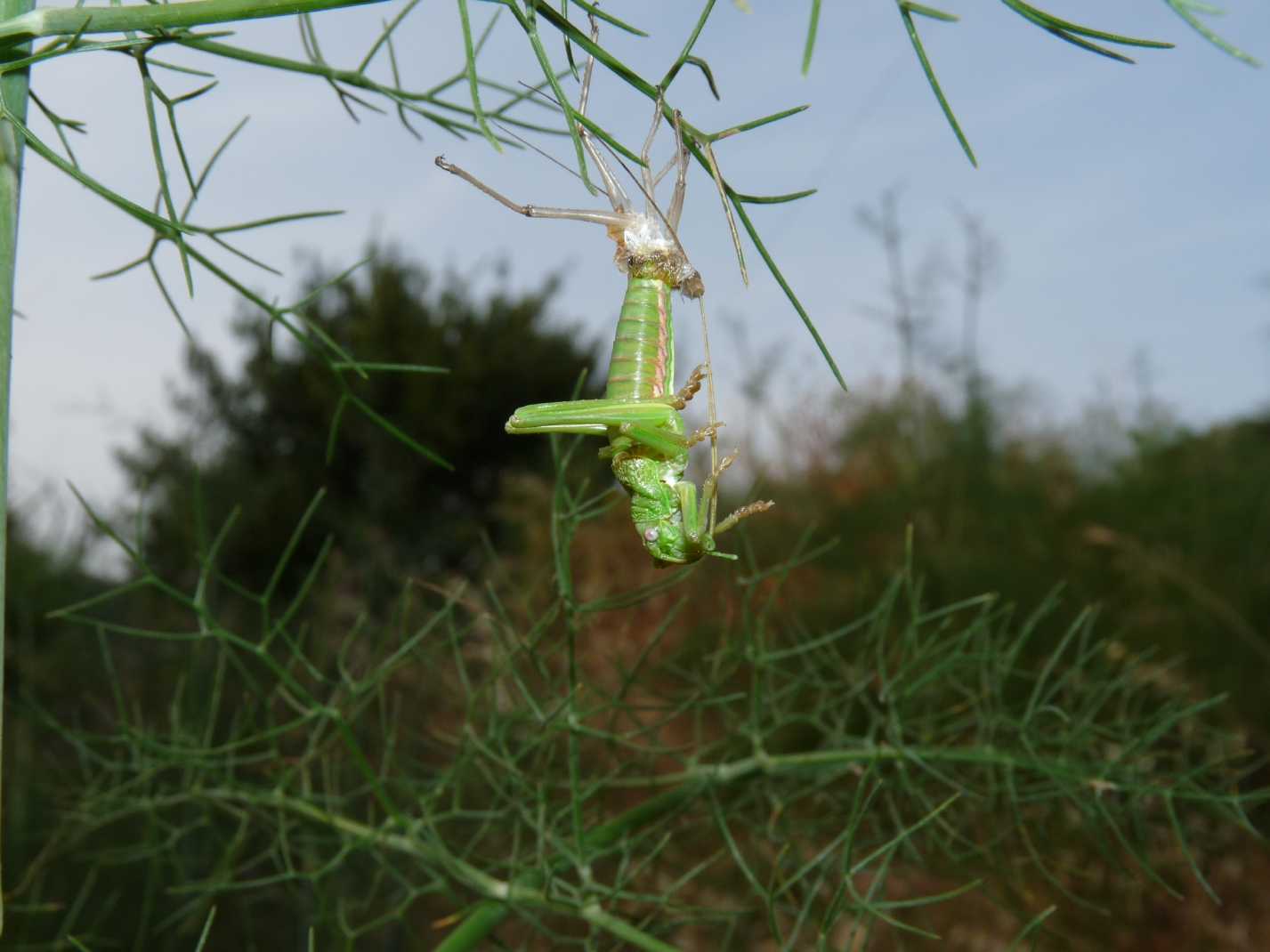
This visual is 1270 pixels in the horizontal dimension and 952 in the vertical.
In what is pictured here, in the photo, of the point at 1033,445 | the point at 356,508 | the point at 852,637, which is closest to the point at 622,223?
the point at 852,637

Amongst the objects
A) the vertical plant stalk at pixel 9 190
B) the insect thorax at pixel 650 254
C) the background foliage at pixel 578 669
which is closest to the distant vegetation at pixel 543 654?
the background foliage at pixel 578 669

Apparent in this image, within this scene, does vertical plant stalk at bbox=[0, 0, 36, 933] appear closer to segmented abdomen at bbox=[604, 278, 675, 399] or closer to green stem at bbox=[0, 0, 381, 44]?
green stem at bbox=[0, 0, 381, 44]

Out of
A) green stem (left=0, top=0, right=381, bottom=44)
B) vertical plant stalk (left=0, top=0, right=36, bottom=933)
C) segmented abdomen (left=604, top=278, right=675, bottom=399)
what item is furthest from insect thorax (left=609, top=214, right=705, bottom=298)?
vertical plant stalk (left=0, top=0, right=36, bottom=933)

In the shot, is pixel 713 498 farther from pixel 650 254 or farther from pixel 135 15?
pixel 135 15

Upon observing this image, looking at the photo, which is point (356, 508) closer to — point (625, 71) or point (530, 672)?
point (530, 672)

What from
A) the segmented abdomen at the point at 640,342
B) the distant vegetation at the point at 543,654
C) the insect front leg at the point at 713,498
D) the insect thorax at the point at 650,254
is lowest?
the distant vegetation at the point at 543,654

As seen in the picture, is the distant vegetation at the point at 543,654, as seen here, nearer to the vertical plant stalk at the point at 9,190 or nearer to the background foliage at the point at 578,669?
the background foliage at the point at 578,669

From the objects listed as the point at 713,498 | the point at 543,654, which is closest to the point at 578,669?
the point at 543,654
